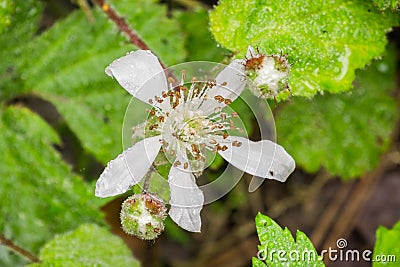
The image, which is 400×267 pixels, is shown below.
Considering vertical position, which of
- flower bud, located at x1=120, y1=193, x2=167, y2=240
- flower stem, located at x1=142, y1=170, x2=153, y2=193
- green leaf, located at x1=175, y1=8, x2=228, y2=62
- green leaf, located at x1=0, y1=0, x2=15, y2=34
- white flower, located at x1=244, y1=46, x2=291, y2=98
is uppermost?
white flower, located at x1=244, y1=46, x2=291, y2=98

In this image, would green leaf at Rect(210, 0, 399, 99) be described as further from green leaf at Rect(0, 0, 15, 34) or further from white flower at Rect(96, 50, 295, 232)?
green leaf at Rect(0, 0, 15, 34)

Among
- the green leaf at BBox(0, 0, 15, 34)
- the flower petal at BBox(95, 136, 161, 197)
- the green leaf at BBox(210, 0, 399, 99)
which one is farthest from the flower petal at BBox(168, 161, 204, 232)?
the green leaf at BBox(0, 0, 15, 34)

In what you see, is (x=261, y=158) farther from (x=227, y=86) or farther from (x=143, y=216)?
(x=143, y=216)

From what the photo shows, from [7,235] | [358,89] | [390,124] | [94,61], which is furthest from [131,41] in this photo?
[390,124]

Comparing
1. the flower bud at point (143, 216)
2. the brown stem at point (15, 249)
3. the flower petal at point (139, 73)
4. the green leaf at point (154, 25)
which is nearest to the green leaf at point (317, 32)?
the flower petal at point (139, 73)

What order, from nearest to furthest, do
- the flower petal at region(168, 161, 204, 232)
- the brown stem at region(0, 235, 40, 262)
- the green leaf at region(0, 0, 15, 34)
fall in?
the flower petal at region(168, 161, 204, 232), the brown stem at region(0, 235, 40, 262), the green leaf at region(0, 0, 15, 34)

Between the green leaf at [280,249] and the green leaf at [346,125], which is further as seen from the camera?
the green leaf at [346,125]

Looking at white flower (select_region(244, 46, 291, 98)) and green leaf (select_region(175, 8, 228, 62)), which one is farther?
green leaf (select_region(175, 8, 228, 62))

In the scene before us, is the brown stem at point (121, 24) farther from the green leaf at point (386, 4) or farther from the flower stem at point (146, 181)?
the green leaf at point (386, 4)
